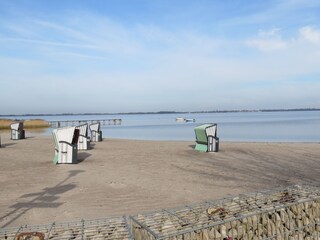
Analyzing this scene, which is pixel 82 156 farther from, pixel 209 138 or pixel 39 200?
pixel 39 200

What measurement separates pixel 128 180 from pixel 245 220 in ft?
22.5

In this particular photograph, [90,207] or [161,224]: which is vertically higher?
[161,224]

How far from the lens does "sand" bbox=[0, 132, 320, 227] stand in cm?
895

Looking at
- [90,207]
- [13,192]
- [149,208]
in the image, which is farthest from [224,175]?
[13,192]

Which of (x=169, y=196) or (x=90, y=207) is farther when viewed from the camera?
(x=169, y=196)

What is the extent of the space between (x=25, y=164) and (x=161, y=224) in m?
12.3

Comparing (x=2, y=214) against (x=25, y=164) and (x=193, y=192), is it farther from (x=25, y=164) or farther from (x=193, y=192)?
(x=25, y=164)

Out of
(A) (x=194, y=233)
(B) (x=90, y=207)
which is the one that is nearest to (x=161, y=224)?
(A) (x=194, y=233)

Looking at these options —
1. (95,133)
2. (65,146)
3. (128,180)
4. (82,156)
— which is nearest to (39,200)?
(128,180)

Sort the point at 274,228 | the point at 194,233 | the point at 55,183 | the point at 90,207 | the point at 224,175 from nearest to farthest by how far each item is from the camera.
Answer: the point at 194,233, the point at 274,228, the point at 90,207, the point at 55,183, the point at 224,175

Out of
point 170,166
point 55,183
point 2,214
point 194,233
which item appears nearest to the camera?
point 194,233

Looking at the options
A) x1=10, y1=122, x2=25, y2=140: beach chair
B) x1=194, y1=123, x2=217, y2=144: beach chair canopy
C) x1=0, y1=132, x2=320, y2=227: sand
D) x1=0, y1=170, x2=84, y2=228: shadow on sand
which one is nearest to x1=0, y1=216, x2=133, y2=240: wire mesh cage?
x1=0, y1=132, x2=320, y2=227: sand

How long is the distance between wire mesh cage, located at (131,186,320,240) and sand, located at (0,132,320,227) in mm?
2241

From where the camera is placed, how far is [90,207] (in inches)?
357
